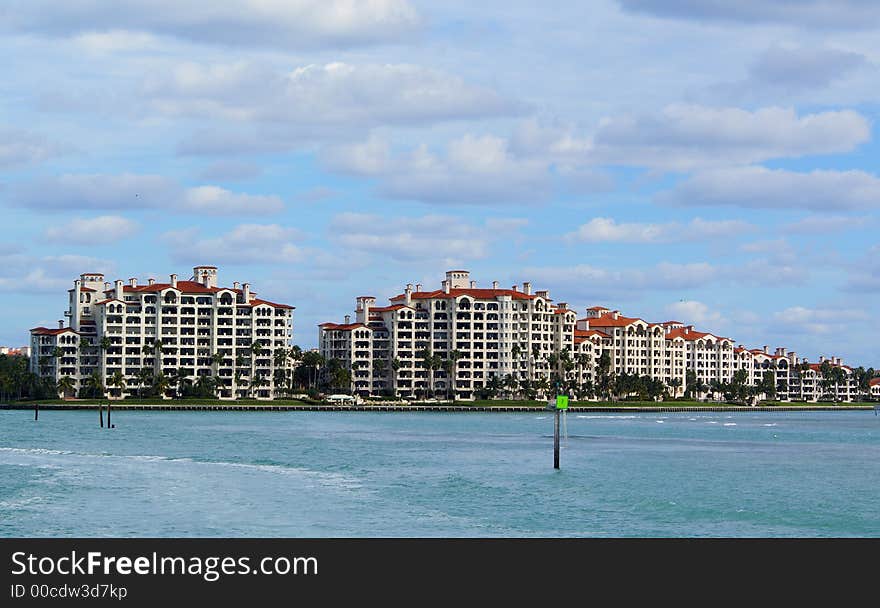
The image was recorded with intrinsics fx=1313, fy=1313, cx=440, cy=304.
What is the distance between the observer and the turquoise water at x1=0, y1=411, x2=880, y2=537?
4194 centimetres

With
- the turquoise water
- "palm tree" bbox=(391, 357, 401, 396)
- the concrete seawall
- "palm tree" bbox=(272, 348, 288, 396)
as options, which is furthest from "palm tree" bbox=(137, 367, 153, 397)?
the turquoise water

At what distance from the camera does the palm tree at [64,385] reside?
17625cm

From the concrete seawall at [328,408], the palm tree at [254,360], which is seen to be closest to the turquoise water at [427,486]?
the concrete seawall at [328,408]

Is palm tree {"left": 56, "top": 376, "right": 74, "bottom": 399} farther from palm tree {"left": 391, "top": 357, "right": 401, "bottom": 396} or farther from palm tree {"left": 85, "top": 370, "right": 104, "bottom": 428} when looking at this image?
palm tree {"left": 391, "top": 357, "right": 401, "bottom": 396}

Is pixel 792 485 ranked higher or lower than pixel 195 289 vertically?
lower

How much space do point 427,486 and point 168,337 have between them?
136 metres
